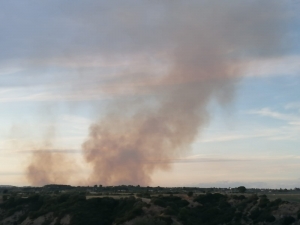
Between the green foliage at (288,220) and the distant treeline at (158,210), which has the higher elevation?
the distant treeline at (158,210)

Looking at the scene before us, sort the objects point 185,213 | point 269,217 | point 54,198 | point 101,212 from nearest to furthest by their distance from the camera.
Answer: point 269,217 < point 185,213 < point 101,212 < point 54,198

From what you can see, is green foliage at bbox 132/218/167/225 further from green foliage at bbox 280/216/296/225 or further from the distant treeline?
green foliage at bbox 280/216/296/225

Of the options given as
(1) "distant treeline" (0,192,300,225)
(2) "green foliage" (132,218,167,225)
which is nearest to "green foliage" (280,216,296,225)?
(1) "distant treeline" (0,192,300,225)

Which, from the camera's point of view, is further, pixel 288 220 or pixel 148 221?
pixel 148 221

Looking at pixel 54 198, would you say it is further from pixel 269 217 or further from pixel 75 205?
pixel 269 217

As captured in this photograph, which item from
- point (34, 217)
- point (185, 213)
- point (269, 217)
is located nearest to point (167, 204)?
point (185, 213)

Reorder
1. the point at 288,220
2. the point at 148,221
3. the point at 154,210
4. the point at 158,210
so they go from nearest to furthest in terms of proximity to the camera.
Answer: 1. the point at 288,220
2. the point at 148,221
3. the point at 154,210
4. the point at 158,210

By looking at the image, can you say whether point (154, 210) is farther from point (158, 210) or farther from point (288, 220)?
→ point (288, 220)

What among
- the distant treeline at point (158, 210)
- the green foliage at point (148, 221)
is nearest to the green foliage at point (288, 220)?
the distant treeline at point (158, 210)

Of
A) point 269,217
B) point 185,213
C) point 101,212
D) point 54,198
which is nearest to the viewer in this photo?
point 269,217

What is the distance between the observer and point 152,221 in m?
69.5

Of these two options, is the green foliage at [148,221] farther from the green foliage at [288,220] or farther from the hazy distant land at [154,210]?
the green foliage at [288,220]

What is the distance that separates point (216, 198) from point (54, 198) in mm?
27973

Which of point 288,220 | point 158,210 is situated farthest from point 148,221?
point 288,220
